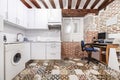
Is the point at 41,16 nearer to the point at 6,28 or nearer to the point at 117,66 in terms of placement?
the point at 6,28

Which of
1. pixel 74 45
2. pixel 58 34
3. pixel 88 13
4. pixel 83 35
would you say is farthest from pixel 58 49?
pixel 88 13

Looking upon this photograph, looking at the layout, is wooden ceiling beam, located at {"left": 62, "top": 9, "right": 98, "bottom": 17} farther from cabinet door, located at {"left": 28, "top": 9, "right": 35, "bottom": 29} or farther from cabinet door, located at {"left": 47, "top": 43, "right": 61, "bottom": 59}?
cabinet door, located at {"left": 47, "top": 43, "right": 61, "bottom": 59}

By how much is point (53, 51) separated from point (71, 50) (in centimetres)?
121

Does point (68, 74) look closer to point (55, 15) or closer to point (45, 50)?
point (45, 50)

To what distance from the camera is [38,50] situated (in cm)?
419

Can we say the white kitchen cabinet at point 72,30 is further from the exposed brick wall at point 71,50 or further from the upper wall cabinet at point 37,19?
the upper wall cabinet at point 37,19

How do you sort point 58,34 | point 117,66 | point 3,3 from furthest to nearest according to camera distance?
point 58,34, point 117,66, point 3,3

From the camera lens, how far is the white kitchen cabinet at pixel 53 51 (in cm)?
420

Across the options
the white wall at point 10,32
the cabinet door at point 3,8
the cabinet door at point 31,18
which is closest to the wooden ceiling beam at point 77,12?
the cabinet door at point 31,18

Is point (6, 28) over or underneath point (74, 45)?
over

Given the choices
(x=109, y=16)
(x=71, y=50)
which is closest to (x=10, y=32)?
(x=71, y=50)

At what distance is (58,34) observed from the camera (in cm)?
474

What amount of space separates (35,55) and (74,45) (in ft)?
6.38

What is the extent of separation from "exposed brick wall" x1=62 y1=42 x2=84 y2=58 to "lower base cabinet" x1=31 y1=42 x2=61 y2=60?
942 millimetres
